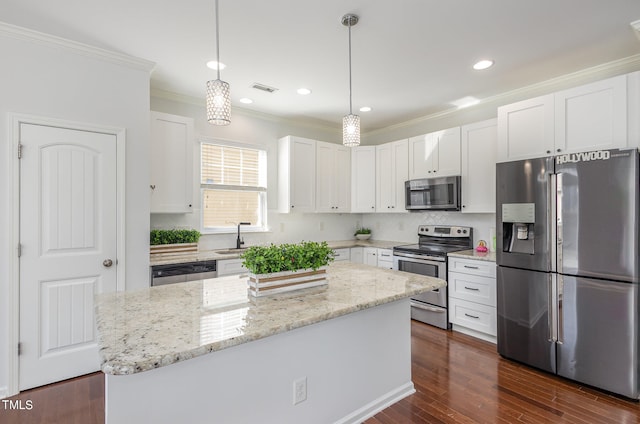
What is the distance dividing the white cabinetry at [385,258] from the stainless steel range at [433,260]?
0.09m

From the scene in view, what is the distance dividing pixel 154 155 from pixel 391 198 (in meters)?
3.03

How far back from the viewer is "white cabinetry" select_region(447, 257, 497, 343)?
10.7ft

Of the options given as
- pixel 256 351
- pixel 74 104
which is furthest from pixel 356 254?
pixel 74 104

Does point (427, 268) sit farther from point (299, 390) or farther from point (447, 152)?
point (299, 390)

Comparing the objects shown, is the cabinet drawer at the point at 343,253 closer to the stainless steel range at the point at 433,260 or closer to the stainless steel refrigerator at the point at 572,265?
the stainless steel range at the point at 433,260

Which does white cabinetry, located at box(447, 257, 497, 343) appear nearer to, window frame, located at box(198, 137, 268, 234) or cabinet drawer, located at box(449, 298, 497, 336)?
cabinet drawer, located at box(449, 298, 497, 336)

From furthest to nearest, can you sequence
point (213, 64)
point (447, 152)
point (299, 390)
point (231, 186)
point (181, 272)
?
point (231, 186) < point (447, 152) < point (181, 272) < point (213, 64) < point (299, 390)

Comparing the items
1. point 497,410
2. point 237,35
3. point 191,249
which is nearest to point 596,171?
point 497,410

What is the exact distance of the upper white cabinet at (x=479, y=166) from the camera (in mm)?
3516

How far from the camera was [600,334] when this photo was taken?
2.37m

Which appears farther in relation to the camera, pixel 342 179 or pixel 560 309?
pixel 342 179

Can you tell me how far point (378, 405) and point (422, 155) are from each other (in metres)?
3.04

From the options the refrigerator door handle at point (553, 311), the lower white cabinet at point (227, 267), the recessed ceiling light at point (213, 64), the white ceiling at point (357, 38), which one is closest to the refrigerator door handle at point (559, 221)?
the refrigerator door handle at point (553, 311)

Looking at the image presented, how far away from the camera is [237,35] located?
2.45m
